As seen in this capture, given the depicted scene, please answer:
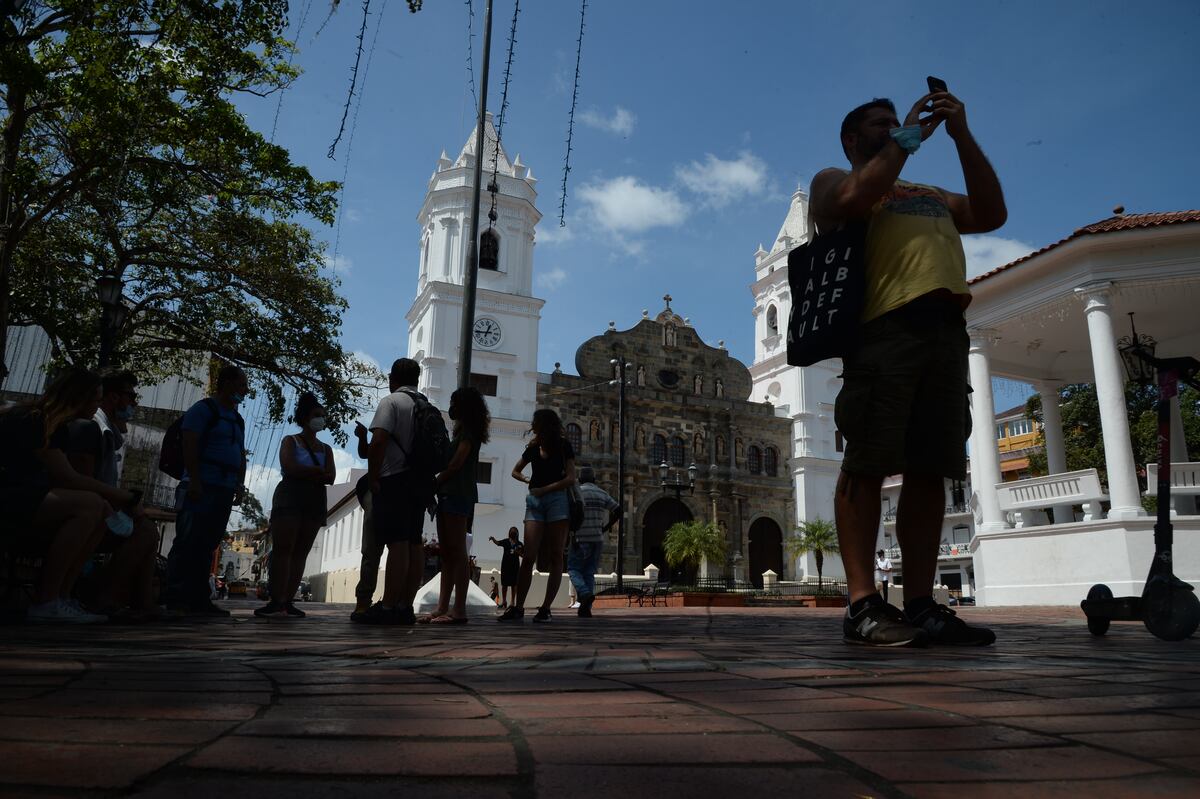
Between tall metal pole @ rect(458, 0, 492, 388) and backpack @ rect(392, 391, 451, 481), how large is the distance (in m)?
2.70

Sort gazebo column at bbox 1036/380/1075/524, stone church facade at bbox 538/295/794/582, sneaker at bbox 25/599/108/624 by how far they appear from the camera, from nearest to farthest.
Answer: sneaker at bbox 25/599/108/624, gazebo column at bbox 1036/380/1075/524, stone church facade at bbox 538/295/794/582

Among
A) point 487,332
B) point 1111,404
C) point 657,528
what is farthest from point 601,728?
point 657,528

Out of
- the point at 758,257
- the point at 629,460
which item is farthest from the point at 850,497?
the point at 758,257

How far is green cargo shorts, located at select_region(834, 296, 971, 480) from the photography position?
2.75 m

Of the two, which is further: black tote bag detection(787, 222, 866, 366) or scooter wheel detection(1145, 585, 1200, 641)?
scooter wheel detection(1145, 585, 1200, 641)

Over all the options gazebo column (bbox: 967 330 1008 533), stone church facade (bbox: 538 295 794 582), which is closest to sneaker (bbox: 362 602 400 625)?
gazebo column (bbox: 967 330 1008 533)

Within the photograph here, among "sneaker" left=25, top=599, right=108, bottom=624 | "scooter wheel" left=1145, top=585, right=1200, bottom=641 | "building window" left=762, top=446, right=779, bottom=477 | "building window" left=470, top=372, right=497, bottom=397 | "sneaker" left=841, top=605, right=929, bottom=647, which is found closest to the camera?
"sneaker" left=841, top=605, right=929, bottom=647

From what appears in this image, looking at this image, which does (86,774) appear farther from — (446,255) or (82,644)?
(446,255)

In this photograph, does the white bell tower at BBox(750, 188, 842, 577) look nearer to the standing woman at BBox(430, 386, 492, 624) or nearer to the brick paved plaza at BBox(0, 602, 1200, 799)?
the standing woman at BBox(430, 386, 492, 624)

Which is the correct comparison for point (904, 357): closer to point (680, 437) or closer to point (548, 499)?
point (548, 499)

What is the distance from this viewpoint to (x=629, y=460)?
1394 inches

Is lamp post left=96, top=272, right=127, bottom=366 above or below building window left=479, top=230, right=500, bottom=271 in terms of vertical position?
below

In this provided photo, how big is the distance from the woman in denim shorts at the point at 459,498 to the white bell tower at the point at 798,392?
32.1 metres

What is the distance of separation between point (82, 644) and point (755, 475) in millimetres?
36119
